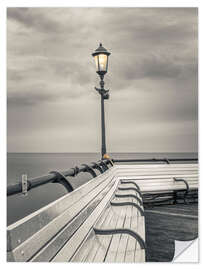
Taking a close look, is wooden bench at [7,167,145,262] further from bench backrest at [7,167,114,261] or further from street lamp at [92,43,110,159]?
street lamp at [92,43,110,159]

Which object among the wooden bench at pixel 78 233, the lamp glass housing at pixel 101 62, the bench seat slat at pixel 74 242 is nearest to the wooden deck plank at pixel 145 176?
the lamp glass housing at pixel 101 62

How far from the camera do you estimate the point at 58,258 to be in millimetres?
1640

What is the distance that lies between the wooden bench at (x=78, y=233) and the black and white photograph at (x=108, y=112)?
0.01 meters

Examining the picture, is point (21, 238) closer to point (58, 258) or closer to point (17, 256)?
point (17, 256)

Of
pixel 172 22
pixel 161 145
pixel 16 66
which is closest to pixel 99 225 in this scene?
pixel 161 145

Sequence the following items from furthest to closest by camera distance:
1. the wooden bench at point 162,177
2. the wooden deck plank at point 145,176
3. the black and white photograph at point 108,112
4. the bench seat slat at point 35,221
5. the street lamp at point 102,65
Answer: the wooden bench at point 162,177 → the wooden deck plank at point 145,176 → the street lamp at point 102,65 → the black and white photograph at point 108,112 → the bench seat slat at point 35,221

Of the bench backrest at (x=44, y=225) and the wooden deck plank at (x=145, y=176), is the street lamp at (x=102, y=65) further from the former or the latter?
the bench backrest at (x=44, y=225)

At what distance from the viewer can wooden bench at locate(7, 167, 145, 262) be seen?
132 centimetres

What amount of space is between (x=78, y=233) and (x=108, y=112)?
4.86 m

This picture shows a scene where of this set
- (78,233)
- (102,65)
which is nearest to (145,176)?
(102,65)

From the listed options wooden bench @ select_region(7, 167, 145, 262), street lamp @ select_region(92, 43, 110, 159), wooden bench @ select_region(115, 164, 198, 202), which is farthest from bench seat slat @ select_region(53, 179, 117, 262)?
wooden bench @ select_region(115, 164, 198, 202)

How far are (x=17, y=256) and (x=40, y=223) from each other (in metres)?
0.26

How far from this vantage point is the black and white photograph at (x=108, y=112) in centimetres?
271

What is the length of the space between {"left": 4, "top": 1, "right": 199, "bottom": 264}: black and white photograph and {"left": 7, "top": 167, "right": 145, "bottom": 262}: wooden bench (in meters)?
0.01
